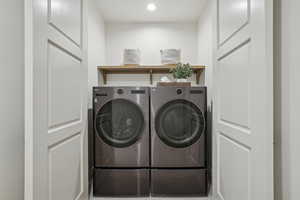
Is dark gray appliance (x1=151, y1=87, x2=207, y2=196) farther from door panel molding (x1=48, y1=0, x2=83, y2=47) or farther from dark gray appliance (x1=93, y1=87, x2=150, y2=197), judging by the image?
door panel molding (x1=48, y1=0, x2=83, y2=47)

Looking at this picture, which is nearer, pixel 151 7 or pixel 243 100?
pixel 243 100

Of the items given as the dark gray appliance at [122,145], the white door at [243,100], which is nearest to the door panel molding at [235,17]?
the white door at [243,100]

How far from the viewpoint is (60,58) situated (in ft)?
3.95

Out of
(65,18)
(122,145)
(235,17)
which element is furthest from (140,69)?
(235,17)

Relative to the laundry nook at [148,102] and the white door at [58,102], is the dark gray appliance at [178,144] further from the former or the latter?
the white door at [58,102]

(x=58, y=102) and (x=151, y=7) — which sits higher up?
(x=151, y=7)

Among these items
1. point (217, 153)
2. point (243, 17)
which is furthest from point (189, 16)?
point (217, 153)

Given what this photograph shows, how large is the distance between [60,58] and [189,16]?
199cm

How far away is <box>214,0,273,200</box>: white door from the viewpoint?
908mm

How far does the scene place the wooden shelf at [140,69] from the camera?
8.22 ft

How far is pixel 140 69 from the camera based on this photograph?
8.63 ft
